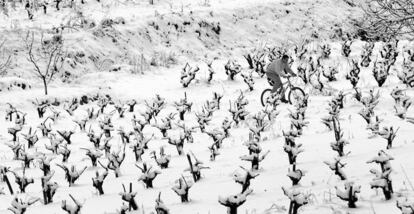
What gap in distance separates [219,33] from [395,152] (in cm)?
1355

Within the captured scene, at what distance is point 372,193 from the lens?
12.0 feet

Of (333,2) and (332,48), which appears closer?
(332,48)

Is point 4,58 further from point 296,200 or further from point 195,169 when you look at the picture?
point 296,200

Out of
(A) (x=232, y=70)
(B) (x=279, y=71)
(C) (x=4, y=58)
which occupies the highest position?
(B) (x=279, y=71)

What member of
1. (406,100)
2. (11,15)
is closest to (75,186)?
(406,100)

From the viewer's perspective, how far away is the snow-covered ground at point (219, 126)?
160 inches

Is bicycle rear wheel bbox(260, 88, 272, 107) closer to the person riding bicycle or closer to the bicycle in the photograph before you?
the bicycle

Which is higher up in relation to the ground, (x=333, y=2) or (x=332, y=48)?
(x=333, y=2)

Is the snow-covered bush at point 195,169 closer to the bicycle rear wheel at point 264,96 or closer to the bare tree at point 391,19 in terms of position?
the bare tree at point 391,19

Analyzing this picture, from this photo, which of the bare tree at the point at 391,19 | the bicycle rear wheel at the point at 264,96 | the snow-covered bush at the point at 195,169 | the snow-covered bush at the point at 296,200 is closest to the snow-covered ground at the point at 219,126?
the snow-covered bush at the point at 195,169

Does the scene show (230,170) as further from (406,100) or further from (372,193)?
(406,100)

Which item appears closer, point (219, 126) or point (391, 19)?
point (391, 19)

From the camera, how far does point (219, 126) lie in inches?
349

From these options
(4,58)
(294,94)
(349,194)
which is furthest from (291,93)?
Result: (349,194)
